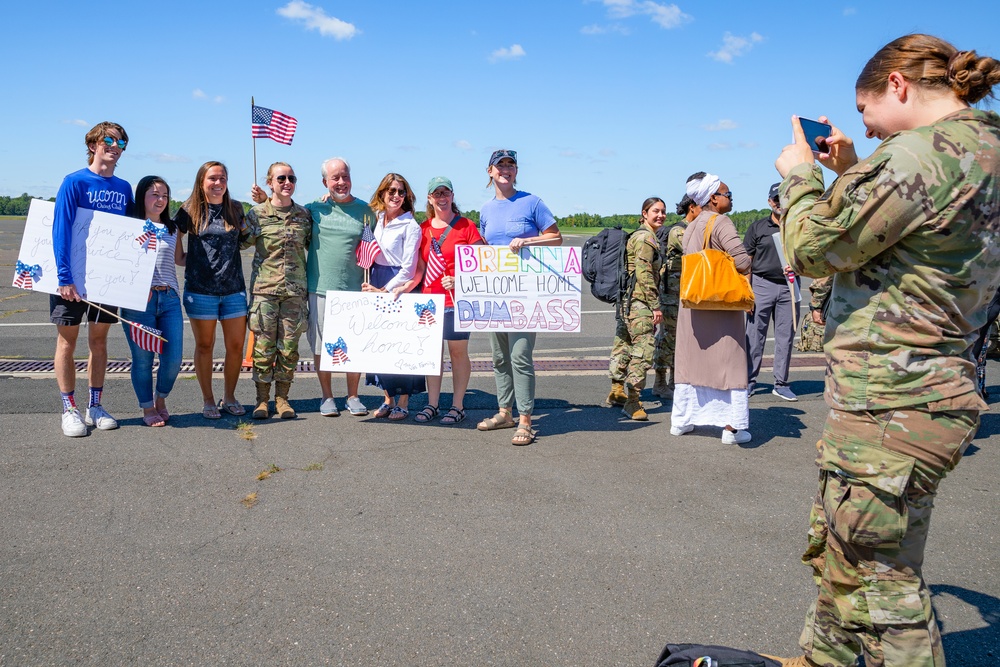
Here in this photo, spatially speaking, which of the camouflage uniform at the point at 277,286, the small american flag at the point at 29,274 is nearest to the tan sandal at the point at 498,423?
the camouflage uniform at the point at 277,286

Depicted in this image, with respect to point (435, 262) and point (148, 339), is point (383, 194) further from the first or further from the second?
point (148, 339)

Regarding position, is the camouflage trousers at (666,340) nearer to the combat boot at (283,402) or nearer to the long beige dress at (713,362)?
the long beige dress at (713,362)

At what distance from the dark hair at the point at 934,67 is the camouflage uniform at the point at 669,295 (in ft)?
16.2

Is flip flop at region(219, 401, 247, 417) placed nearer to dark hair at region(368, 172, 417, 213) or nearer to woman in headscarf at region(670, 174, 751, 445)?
dark hair at region(368, 172, 417, 213)

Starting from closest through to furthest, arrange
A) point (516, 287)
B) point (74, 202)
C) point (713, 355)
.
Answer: point (74, 202) → point (713, 355) → point (516, 287)

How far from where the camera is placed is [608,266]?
23.6ft

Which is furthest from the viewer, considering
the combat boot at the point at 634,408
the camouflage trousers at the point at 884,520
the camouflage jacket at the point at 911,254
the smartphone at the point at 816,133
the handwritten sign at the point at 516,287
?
the combat boot at the point at 634,408

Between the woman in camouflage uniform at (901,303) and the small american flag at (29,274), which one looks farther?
the small american flag at (29,274)

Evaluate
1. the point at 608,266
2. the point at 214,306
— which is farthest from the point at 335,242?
the point at 608,266

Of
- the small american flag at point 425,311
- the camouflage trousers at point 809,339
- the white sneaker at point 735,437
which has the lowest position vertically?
the white sneaker at point 735,437

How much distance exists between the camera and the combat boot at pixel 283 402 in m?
6.65

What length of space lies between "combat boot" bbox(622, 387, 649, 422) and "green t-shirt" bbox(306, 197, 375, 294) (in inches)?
104

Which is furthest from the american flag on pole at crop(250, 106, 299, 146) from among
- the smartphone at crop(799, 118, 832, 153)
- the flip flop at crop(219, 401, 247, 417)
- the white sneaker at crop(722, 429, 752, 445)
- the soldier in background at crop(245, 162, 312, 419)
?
the smartphone at crop(799, 118, 832, 153)

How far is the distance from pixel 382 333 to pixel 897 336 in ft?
15.7
